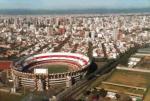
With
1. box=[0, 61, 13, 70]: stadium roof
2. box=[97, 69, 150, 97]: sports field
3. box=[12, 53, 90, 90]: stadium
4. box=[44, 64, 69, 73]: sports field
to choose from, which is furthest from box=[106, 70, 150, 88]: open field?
box=[0, 61, 13, 70]: stadium roof

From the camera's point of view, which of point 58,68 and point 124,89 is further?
point 58,68

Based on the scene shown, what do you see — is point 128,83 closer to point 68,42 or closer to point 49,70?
point 49,70

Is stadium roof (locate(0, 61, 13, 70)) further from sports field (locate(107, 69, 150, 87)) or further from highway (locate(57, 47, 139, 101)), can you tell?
sports field (locate(107, 69, 150, 87))

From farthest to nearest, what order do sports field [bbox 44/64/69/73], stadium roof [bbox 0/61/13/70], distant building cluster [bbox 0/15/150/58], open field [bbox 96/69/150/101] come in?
distant building cluster [bbox 0/15/150/58], stadium roof [bbox 0/61/13/70], sports field [bbox 44/64/69/73], open field [bbox 96/69/150/101]

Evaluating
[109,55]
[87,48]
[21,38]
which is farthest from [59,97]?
[21,38]

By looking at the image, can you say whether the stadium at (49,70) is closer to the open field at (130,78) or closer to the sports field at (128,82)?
the open field at (130,78)

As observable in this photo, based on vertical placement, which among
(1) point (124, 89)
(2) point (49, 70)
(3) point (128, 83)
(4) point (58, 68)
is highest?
(4) point (58, 68)

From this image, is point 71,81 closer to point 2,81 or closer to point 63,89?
point 63,89

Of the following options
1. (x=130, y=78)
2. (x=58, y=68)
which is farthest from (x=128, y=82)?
(x=58, y=68)

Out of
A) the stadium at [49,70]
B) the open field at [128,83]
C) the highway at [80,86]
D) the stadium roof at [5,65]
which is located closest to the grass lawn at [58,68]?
the stadium at [49,70]
